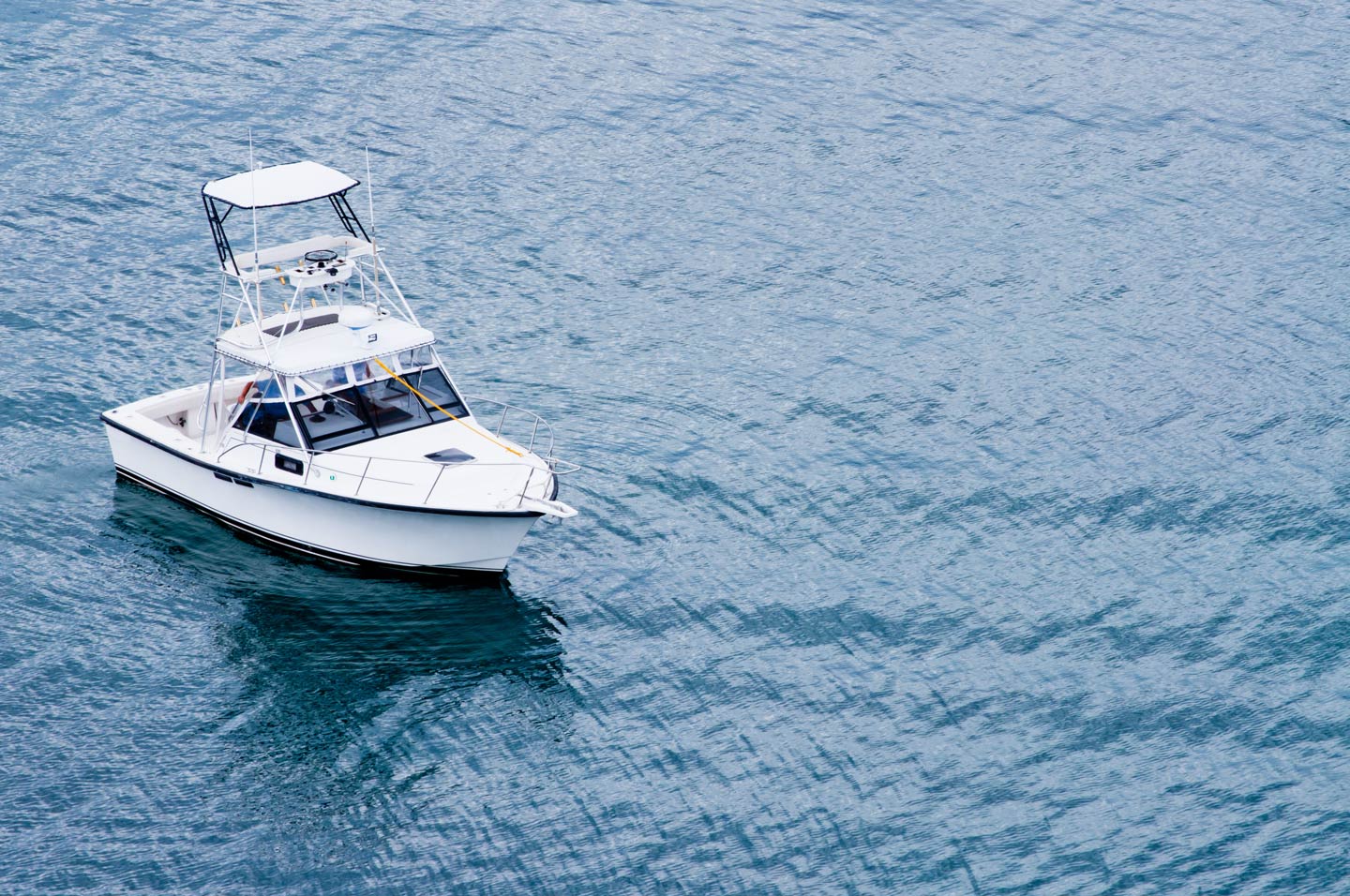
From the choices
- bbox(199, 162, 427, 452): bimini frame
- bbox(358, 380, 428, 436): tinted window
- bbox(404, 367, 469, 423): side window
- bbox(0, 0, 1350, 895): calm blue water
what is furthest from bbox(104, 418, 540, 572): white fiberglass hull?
bbox(404, 367, 469, 423): side window

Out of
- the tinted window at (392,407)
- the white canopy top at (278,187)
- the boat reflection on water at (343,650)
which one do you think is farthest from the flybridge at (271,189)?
the boat reflection on water at (343,650)

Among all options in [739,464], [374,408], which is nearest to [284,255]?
[374,408]

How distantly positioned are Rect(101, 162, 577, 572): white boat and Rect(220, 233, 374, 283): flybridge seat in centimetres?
4

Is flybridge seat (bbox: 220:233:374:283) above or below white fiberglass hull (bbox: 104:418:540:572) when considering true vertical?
above

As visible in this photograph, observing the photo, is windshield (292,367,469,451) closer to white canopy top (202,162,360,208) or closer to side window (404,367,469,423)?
side window (404,367,469,423)

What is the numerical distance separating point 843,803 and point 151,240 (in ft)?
83.1

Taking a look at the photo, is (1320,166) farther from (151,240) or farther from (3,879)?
(3,879)

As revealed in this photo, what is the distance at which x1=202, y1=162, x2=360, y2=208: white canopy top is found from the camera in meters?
30.2

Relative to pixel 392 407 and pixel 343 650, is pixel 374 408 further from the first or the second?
pixel 343 650

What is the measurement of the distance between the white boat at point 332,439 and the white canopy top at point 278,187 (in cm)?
4

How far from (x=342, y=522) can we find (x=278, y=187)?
6815 millimetres

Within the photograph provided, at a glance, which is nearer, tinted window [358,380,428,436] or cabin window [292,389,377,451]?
cabin window [292,389,377,451]

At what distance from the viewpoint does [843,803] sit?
80.9 ft

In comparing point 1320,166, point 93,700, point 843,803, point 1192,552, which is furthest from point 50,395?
point 1320,166
